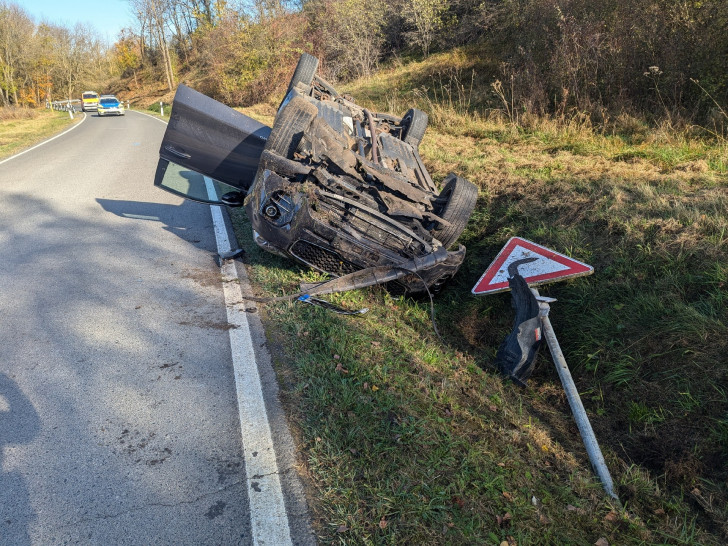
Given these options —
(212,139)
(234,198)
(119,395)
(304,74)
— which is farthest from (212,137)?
(304,74)

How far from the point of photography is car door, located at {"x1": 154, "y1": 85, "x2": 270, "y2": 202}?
5404mm

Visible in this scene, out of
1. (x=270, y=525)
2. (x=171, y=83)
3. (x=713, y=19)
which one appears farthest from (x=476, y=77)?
(x=171, y=83)

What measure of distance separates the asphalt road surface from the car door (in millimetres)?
1022

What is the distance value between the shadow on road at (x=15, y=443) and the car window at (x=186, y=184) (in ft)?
10.8

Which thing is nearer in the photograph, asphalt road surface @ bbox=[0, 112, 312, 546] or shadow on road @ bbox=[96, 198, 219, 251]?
asphalt road surface @ bbox=[0, 112, 312, 546]

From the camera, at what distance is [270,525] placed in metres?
2.35

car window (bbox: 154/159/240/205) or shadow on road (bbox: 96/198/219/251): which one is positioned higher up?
car window (bbox: 154/159/240/205)

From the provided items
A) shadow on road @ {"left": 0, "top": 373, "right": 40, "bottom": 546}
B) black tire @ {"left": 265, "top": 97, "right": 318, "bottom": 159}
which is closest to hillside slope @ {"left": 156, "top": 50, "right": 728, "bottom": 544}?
black tire @ {"left": 265, "top": 97, "right": 318, "bottom": 159}

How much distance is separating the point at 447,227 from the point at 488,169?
2.84 m

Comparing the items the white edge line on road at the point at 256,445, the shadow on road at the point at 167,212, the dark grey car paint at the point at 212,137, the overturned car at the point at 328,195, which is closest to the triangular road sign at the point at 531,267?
the overturned car at the point at 328,195

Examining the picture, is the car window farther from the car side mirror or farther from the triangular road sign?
the triangular road sign

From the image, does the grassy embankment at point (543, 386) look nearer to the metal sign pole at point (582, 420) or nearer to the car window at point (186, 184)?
the metal sign pole at point (582, 420)

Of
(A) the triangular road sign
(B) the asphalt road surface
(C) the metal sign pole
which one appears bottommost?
(C) the metal sign pole

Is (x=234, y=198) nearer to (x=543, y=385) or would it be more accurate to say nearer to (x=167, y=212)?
(x=167, y=212)
